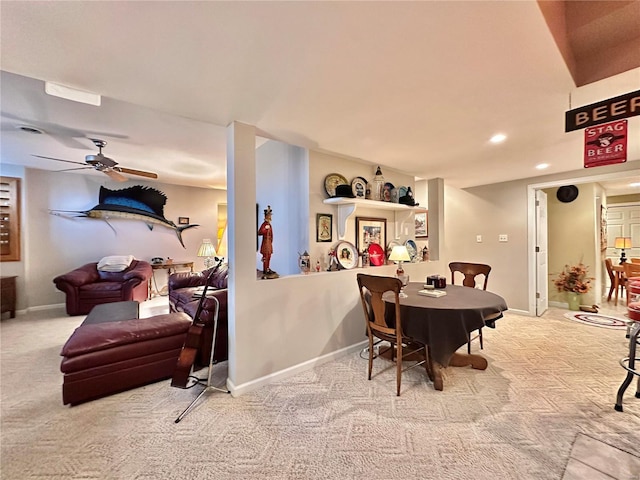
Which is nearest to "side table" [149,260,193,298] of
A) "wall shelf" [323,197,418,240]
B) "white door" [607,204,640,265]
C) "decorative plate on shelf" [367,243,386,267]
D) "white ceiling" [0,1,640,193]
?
"white ceiling" [0,1,640,193]

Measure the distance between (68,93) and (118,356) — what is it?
1.96 metres

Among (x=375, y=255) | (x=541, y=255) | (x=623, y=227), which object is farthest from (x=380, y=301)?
(x=623, y=227)

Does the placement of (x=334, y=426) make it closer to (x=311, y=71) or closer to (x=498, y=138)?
(x=311, y=71)

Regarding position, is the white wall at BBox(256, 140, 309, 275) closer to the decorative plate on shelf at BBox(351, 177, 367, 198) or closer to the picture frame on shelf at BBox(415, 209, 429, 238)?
the decorative plate on shelf at BBox(351, 177, 367, 198)

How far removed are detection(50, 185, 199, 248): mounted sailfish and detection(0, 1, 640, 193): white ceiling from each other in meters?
2.66

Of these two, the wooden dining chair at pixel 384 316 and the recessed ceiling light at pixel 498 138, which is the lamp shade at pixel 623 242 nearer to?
the recessed ceiling light at pixel 498 138

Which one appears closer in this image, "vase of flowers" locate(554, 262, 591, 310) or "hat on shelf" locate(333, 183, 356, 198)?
"hat on shelf" locate(333, 183, 356, 198)

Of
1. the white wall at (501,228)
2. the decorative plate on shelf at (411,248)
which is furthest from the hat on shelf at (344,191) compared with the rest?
the white wall at (501,228)

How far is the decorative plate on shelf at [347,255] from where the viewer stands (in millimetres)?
3129

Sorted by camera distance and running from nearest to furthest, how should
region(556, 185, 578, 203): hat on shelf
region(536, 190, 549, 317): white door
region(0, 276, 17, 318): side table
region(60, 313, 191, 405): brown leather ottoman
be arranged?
region(60, 313, 191, 405): brown leather ottoman
region(0, 276, 17, 318): side table
region(536, 190, 549, 317): white door
region(556, 185, 578, 203): hat on shelf

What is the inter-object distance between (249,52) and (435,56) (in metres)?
0.98

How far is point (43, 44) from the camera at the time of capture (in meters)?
1.31

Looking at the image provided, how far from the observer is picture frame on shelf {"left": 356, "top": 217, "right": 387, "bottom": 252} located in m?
3.48

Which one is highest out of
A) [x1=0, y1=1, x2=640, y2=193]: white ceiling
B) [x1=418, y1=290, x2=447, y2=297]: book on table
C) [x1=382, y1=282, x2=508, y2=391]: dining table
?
[x1=0, y1=1, x2=640, y2=193]: white ceiling
